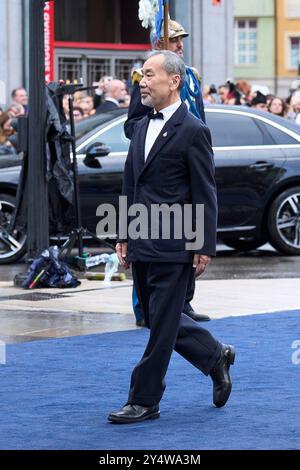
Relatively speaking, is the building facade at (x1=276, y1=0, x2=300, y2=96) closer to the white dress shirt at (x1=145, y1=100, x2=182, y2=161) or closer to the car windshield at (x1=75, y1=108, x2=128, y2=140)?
the car windshield at (x1=75, y1=108, x2=128, y2=140)

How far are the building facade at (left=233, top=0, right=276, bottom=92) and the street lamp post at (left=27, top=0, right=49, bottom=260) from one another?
192ft

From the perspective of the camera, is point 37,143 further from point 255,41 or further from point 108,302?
point 255,41

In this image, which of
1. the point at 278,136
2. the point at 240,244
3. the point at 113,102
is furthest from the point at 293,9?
the point at 278,136

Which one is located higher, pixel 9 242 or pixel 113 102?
pixel 113 102

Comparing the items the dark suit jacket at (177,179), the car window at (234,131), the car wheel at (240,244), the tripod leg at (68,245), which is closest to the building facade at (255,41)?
the car wheel at (240,244)

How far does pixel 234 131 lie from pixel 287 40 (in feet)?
187

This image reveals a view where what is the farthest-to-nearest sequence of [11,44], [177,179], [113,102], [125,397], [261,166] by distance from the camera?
[11,44] → [113,102] → [261,166] → [125,397] → [177,179]

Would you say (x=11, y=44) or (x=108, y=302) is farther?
(x=11, y=44)

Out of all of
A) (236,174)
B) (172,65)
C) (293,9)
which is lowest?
(236,174)

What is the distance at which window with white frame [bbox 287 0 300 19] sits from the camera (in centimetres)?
7138

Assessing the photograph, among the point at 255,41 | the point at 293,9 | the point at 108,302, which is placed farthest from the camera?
the point at 255,41

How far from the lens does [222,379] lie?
7602mm

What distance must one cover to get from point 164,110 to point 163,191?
425 millimetres

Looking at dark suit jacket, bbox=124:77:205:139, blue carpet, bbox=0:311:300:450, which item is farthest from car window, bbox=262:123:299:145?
dark suit jacket, bbox=124:77:205:139
